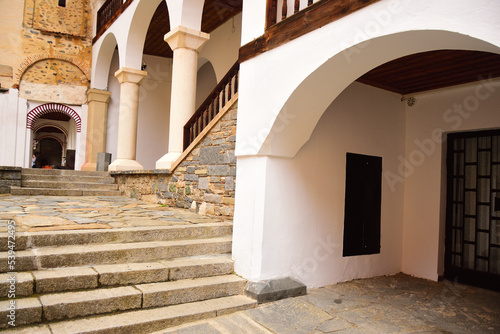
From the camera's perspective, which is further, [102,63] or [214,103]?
[102,63]

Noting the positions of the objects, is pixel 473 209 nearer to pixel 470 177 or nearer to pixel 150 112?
pixel 470 177

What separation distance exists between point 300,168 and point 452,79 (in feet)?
8.75

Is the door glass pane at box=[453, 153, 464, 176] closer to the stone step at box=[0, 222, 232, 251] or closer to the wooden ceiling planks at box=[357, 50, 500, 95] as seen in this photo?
the wooden ceiling planks at box=[357, 50, 500, 95]

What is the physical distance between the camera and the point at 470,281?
5543mm

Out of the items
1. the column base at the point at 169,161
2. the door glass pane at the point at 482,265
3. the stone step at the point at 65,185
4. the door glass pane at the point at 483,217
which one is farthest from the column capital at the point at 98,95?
the door glass pane at the point at 482,265

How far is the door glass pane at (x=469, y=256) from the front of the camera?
571 cm

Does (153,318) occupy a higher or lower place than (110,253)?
lower

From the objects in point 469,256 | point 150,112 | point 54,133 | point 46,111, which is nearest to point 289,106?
point 469,256

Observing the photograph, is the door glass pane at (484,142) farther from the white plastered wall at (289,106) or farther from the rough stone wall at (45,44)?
the rough stone wall at (45,44)

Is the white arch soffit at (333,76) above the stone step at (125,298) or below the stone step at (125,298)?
above


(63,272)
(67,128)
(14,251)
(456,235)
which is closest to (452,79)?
(456,235)

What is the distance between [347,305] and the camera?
4.09 meters

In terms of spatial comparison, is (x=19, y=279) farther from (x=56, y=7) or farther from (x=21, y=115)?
(x=56, y=7)

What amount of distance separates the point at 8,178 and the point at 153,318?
678 cm
